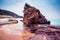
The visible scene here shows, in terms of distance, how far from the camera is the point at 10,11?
2.06m

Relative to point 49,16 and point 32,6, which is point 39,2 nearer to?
point 32,6

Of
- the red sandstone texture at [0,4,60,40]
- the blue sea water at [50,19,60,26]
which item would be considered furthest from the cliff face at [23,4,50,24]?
the blue sea water at [50,19,60,26]

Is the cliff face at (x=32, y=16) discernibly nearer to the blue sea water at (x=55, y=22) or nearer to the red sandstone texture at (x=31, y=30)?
the red sandstone texture at (x=31, y=30)

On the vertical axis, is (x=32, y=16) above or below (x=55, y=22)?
above

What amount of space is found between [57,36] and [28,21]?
55 centimetres

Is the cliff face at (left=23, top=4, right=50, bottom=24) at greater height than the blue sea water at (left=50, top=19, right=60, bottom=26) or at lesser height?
greater

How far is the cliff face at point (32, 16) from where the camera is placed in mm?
1974

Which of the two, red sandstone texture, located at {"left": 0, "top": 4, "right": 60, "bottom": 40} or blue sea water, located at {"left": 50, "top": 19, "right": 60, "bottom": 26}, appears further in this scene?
blue sea water, located at {"left": 50, "top": 19, "right": 60, "bottom": 26}

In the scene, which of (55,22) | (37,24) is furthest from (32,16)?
(55,22)

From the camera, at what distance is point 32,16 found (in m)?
1.98

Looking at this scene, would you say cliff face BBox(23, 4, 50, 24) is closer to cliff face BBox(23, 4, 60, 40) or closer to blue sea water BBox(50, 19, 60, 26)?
cliff face BBox(23, 4, 60, 40)

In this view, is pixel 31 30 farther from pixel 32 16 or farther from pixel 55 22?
pixel 55 22

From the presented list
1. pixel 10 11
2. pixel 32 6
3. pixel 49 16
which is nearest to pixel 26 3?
pixel 32 6

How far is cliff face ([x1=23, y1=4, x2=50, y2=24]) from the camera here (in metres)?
1.97
